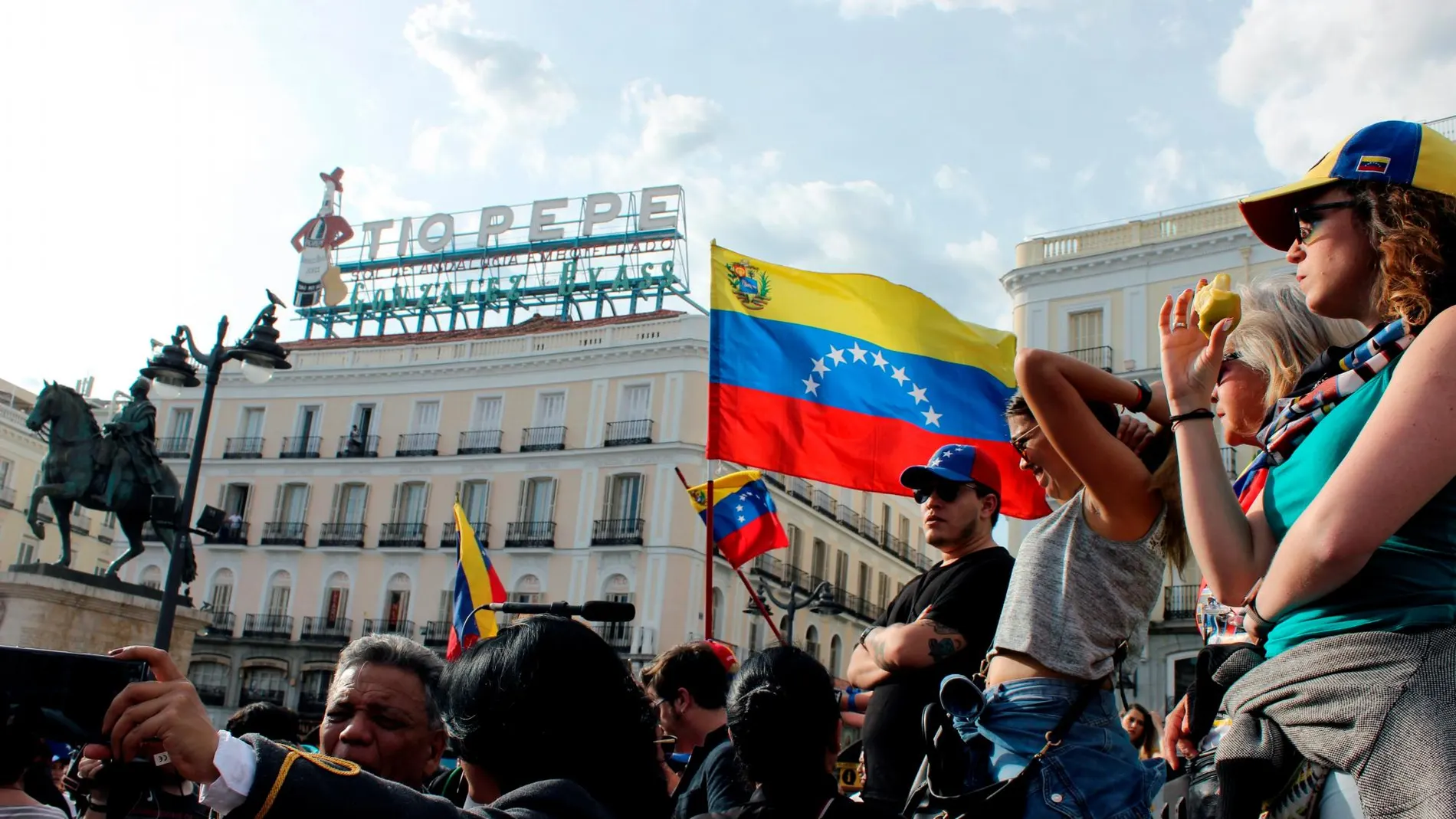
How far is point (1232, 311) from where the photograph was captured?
92.4 inches

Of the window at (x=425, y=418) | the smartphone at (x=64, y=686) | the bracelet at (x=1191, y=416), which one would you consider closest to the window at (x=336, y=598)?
the window at (x=425, y=418)

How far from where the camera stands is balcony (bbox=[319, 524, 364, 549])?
1618 inches

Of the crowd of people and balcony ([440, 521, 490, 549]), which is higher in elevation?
balcony ([440, 521, 490, 549])

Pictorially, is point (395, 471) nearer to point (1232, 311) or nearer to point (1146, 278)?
point (1146, 278)

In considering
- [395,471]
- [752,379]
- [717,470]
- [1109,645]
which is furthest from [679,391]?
[1109,645]

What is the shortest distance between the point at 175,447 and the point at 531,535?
1608cm

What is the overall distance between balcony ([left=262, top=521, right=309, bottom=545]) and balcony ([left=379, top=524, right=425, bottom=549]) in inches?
122

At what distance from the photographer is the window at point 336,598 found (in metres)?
40.5

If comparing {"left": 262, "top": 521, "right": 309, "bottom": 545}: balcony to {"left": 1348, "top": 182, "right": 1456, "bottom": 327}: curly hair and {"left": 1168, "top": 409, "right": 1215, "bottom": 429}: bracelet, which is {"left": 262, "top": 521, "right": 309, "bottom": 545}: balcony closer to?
{"left": 1168, "top": 409, "right": 1215, "bottom": 429}: bracelet

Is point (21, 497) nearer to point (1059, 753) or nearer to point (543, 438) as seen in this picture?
point (543, 438)

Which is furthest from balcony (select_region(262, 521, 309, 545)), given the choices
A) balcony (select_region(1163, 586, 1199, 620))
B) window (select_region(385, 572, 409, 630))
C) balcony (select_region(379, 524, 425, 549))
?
balcony (select_region(1163, 586, 1199, 620))

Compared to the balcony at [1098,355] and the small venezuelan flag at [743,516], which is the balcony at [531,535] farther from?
the small venezuelan flag at [743,516]

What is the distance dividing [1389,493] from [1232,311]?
585mm

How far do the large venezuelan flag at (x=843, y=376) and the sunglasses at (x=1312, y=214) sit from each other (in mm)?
5546
